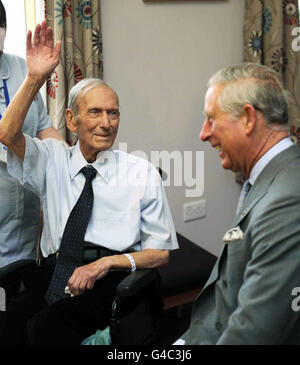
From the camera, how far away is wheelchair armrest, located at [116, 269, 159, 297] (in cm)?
147

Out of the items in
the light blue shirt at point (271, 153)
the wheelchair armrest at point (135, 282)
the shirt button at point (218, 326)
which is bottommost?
the shirt button at point (218, 326)

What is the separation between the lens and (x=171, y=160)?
9.99 ft

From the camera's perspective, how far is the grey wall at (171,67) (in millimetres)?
2715

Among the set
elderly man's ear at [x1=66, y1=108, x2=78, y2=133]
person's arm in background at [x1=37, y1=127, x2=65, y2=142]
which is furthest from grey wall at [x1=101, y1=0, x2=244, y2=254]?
elderly man's ear at [x1=66, y1=108, x2=78, y2=133]

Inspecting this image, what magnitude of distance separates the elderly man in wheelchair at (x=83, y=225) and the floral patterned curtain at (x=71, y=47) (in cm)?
59

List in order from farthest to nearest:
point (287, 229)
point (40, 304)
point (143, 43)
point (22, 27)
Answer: point (143, 43)
point (22, 27)
point (40, 304)
point (287, 229)

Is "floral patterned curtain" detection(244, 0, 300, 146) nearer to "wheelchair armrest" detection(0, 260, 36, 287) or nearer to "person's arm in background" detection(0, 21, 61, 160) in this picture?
"person's arm in background" detection(0, 21, 61, 160)

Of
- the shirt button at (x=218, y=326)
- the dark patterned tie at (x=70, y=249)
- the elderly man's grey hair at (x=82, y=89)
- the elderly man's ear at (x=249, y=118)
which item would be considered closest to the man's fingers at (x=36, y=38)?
the elderly man's grey hair at (x=82, y=89)

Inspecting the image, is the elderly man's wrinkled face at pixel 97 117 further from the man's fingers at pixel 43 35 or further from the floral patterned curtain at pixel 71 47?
the floral patterned curtain at pixel 71 47

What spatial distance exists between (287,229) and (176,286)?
55.2 inches

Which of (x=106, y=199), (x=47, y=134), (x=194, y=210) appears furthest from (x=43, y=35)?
(x=194, y=210)

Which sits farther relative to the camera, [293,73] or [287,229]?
[293,73]

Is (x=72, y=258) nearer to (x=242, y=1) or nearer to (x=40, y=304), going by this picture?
(x=40, y=304)
